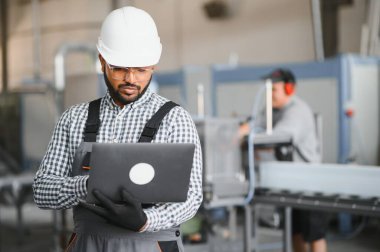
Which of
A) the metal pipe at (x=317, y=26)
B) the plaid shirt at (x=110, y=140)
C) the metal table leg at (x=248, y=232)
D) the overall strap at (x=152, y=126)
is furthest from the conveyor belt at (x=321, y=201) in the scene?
the metal pipe at (x=317, y=26)

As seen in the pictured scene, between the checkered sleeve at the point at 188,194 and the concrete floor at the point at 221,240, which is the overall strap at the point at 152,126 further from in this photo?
the concrete floor at the point at 221,240

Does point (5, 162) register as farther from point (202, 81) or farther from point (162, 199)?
point (162, 199)

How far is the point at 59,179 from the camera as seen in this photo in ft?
4.44

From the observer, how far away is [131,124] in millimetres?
1361

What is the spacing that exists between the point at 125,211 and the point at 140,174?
0.28ft

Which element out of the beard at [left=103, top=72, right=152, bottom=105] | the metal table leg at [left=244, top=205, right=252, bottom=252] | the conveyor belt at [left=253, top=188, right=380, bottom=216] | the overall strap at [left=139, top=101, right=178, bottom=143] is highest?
the beard at [left=103, top=72, right=152, bottom=105]

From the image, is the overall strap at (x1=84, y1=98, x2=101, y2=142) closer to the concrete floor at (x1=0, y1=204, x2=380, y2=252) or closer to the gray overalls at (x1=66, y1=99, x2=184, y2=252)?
the gray overalls at (x1=66, y1=99, x2=184, y2=252)

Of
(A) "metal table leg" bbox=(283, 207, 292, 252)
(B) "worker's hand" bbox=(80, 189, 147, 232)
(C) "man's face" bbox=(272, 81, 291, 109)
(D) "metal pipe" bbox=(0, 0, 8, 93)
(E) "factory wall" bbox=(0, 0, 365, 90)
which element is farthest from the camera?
(D) "metal pipe" bbox=(0, 0, 8, 93)

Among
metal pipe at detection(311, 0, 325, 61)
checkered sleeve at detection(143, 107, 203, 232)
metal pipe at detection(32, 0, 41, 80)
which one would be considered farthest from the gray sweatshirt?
metal pipe at detection(32, 0, 41, 80)

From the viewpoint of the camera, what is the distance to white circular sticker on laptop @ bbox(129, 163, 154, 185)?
1233 millimetres

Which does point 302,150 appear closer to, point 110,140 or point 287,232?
point 287,232

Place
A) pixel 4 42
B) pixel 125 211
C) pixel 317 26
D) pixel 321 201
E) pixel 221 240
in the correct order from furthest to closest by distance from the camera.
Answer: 1. pixel 4 42
2. pixel 317 26
3. pixel 221 240
4. pixel 321 201
5. pixel 125 211

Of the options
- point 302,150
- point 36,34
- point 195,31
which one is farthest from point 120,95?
point 36,34

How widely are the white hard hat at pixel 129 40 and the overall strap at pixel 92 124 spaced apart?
136 mm
